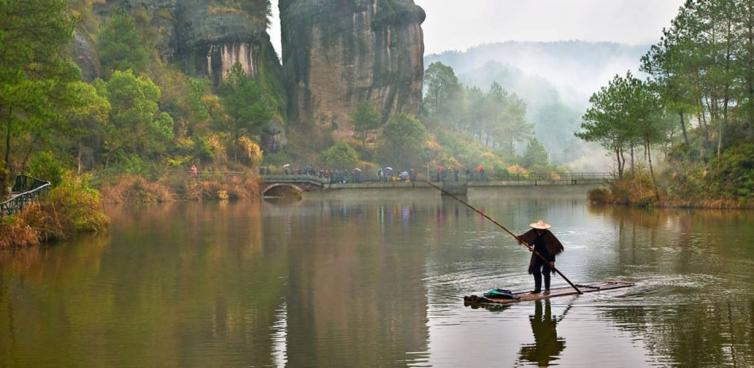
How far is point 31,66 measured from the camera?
154 ft

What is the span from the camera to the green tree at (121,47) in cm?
10175

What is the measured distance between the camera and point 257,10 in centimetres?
14462

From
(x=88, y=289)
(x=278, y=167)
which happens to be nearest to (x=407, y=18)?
(x=278, y=167)

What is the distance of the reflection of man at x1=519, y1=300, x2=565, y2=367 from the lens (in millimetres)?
18938

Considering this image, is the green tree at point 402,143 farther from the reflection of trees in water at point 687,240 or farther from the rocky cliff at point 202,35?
the reflection of trees in water at point 687,240

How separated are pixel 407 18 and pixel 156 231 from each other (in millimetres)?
106309

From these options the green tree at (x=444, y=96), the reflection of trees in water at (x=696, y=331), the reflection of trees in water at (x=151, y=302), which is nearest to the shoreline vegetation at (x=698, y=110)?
the reflection of trees in water at (x=151, y=302)

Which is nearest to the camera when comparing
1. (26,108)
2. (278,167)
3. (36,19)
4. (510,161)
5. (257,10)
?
(26,108)

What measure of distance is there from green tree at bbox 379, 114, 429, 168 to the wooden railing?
311 ft

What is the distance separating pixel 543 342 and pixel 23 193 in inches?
1142

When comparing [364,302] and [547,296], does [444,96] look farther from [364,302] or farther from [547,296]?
[547,296]

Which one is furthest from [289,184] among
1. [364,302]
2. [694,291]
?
[694,291]

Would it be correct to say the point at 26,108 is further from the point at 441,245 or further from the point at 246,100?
the point at 246,100

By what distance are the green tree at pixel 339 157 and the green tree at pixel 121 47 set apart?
116 feet
